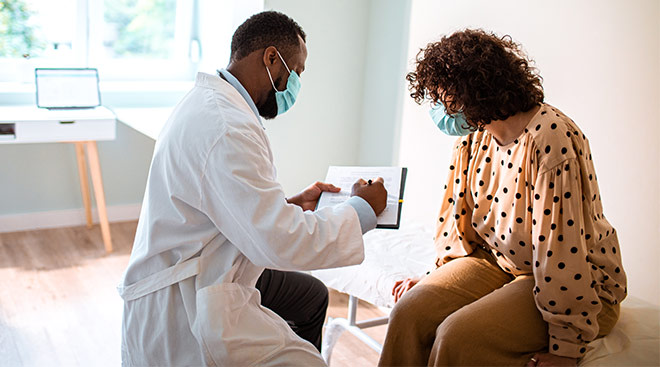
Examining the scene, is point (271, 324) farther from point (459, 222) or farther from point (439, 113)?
point (439, 113)

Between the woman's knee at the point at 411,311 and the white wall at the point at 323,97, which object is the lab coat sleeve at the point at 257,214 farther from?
the white wall at the point at 323,97

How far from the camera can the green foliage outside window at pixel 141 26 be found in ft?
13.0

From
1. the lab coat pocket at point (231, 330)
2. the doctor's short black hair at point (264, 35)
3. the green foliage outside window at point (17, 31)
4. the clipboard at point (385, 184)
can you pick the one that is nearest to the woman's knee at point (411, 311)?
the clipboard at point (385, 184)

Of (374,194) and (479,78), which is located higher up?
(479,78)

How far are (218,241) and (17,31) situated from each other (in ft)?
9.42

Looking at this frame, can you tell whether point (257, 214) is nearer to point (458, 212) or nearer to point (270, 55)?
point (270, 55)

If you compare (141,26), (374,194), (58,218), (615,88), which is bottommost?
(58,218)

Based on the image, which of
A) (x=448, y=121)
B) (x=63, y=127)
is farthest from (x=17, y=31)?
(x=448, y=121)

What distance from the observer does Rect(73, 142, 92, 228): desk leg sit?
3.63 meters

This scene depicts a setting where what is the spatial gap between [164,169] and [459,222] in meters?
0.81

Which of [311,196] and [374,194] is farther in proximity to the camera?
[311,196]

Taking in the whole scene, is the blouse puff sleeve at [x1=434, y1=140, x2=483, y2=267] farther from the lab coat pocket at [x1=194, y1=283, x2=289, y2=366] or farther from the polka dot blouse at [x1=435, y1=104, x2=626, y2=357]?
the lab coat pocket at [x1=194, y1=283, x2=289, y2=366]

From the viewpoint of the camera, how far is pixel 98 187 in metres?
3.44

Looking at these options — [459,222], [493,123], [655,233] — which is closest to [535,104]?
[493,123]
